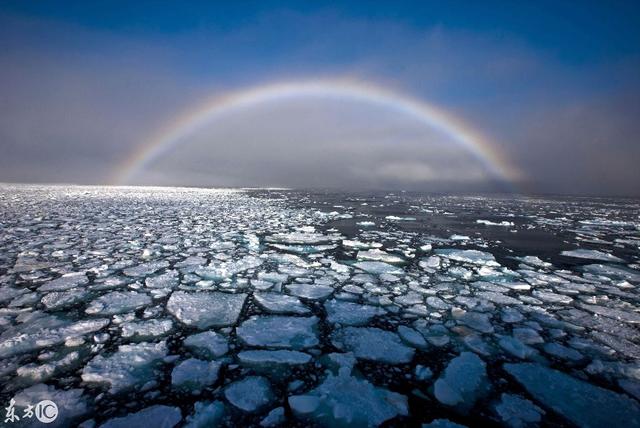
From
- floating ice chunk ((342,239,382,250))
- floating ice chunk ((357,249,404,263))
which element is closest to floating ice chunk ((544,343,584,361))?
floating ice chunk ((357,249,404,263))

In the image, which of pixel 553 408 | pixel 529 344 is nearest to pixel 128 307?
pixel 553 408

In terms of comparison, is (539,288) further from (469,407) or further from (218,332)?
(218,332)

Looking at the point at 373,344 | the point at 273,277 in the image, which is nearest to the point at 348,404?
the point at 373,344

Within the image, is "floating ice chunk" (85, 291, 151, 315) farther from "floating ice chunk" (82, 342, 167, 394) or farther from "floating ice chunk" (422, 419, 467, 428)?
"floating ice chunk" (422, 419, 467, 428)

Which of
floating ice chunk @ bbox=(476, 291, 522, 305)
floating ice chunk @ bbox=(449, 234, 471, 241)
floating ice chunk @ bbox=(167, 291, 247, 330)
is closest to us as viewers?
floating ice chunk @ bbox=(167, 291, 247, 330)

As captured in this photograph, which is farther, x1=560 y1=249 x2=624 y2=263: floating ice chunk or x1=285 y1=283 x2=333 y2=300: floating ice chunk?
x1=560 y1=249 x2=624 y2=263: floating ice chunk

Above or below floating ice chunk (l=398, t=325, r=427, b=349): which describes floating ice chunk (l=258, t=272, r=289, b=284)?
above

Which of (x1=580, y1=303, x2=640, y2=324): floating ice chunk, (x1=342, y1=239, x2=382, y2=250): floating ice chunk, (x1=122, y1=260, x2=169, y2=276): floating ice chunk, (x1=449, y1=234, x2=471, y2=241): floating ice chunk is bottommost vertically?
(x1=449, y1=234, x2=471, y2=241): floating ice chunk
